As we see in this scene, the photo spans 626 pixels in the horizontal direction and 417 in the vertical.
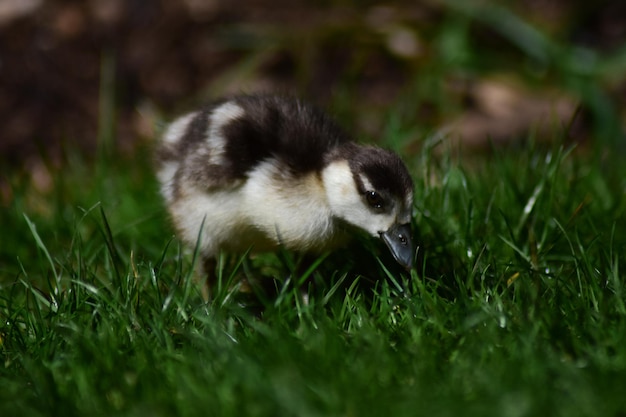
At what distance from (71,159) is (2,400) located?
2.86m

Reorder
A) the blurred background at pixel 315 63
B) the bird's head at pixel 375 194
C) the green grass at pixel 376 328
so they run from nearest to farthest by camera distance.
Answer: the green grass at pixel 376 328 < the bird's head at pixel 375 194 < the blurred background at pixel 315 63

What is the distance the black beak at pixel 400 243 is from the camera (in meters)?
3.16

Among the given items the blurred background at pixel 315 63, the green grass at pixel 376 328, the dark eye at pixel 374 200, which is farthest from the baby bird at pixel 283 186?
the blurred background at pixel 315 63

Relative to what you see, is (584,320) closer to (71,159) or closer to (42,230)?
(42,230)

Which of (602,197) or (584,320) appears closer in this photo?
(584,320)

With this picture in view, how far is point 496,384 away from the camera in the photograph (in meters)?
2.32

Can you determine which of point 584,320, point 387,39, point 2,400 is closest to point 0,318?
point 2,400

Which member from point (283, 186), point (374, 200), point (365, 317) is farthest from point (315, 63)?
point (365, 317)

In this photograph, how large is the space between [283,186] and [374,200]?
1.20ft

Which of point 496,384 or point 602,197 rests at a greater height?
point 496,384

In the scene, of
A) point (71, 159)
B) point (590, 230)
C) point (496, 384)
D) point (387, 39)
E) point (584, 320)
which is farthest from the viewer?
point (387, 39)

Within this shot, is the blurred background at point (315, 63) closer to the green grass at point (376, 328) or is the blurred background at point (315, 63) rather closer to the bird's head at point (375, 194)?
the green grass at point (376, 328)

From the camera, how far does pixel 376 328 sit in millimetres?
2859

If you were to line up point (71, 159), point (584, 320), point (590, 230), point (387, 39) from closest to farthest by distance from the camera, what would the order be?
1. point (584, 320)
2. point (590, 230)
3. point (71, 159)
4. point (387, 39)
